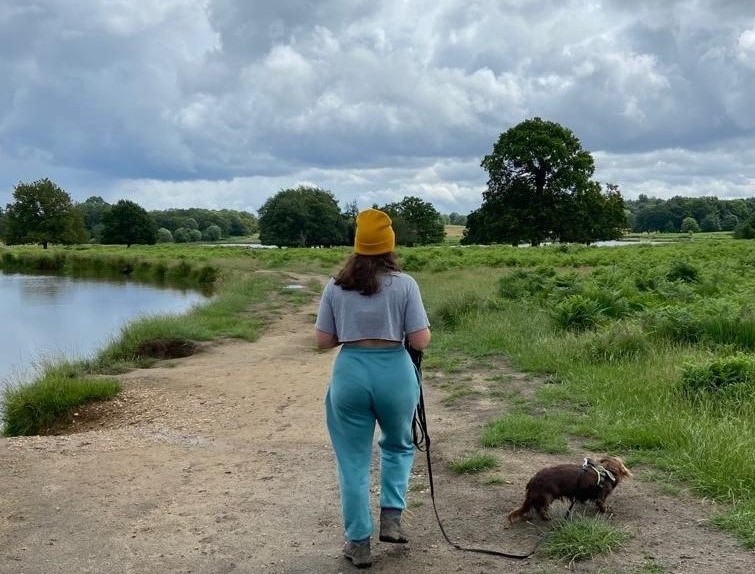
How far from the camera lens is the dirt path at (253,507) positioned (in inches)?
161

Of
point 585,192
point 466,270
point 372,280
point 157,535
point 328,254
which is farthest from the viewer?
point 585,192

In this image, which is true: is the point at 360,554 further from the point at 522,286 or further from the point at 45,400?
the point at 522,286

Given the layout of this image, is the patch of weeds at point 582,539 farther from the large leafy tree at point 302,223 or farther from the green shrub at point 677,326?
the large leafy tree at point 302,223

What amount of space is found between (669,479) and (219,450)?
404cm

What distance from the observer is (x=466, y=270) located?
27.0 m

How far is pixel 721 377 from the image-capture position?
22.8ft

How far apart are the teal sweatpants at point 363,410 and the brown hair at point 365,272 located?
34cm

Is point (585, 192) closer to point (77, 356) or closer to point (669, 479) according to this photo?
point (77, 356)

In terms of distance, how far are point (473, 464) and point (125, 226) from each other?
2997 inches

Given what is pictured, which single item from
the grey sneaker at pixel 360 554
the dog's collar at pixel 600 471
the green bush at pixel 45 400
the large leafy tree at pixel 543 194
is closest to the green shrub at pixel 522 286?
the green bush at pixel 45 400

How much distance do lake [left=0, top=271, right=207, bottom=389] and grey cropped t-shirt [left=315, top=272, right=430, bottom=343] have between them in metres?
9.24

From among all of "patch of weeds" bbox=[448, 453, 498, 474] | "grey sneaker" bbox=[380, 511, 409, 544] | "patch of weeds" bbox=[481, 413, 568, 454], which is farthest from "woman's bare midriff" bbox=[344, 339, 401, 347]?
"patch of weeds" bbox=[481, 413, 568, 454]

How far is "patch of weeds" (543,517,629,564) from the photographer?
3.93 m

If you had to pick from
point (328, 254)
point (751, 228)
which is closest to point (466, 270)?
point (328, 254)
